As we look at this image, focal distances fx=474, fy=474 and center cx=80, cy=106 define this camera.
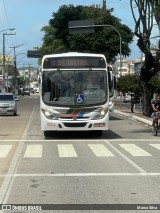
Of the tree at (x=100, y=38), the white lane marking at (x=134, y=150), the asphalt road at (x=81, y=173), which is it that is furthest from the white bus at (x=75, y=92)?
the tree at (x=100, y=38)

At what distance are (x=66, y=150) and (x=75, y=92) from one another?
3916 mm

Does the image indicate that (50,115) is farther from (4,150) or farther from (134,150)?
(134,150)

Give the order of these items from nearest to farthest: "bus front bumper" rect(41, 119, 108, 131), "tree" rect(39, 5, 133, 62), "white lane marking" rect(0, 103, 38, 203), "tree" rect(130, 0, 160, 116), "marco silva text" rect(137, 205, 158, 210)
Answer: "marco silva text" rect(137, 205, 158, 210), "white lane marking" rect(0, 103, 38, 203), "bus front bumper" rect(41, 119, 108, 131), "tree" rect(130, 0, 160, 116), "tree" rect(39, 5, 133, 62)

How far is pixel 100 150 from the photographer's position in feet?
48.5

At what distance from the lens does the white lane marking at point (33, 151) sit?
13.6 meters

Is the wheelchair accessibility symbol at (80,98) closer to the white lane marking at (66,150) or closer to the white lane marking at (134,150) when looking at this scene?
the white lane marking at (66,150)

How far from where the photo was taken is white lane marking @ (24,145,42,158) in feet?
44.6

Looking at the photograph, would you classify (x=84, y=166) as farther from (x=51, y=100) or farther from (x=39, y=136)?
(x=39, y=136)

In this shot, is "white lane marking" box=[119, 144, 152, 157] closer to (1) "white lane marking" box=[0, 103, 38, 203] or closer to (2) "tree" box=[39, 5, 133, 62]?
(1) "white lane marking" box=[0, 103, 38, 203]

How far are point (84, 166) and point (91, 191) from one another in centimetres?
303

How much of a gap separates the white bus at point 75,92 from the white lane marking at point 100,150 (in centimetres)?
194

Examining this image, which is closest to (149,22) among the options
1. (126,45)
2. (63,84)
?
(63,84)

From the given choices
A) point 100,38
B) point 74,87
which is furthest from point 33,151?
point 100,38

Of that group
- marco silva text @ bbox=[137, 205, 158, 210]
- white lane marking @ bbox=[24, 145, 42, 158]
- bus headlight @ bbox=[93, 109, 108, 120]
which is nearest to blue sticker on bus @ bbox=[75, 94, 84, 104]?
bus headlight @ bbox=[93, 109, 108, 120]
